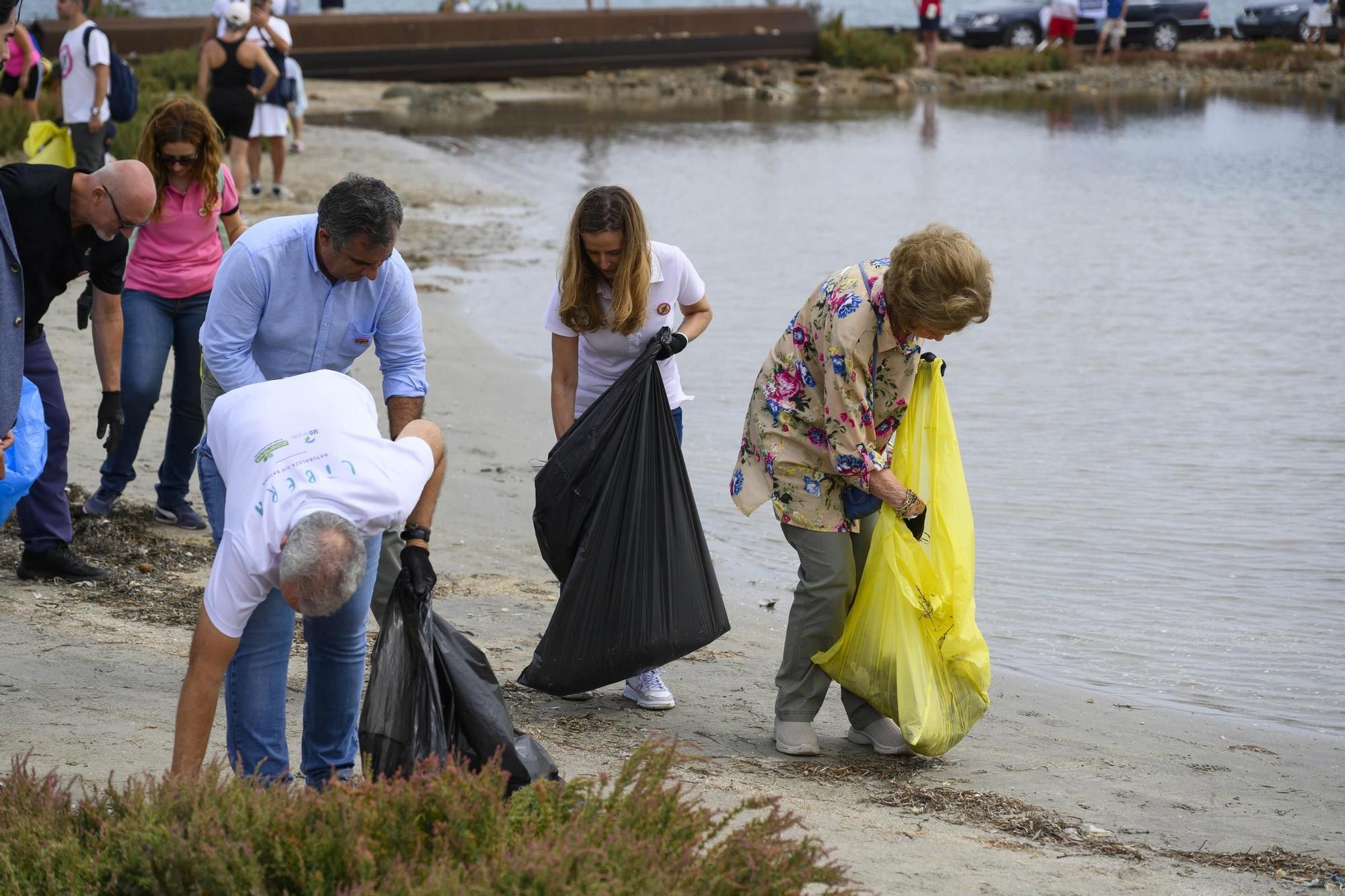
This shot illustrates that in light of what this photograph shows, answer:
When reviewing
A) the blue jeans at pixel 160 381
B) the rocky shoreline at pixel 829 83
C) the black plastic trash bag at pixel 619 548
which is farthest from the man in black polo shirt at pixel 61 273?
the rocky shoreline at pixel 829 83

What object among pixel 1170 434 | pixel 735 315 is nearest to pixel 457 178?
pixel 735 315

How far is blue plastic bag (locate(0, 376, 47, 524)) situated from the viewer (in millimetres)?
4363

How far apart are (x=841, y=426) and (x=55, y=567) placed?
2951 millimetres

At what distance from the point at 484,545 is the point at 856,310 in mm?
2713

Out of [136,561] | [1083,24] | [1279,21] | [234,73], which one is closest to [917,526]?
[136,561]

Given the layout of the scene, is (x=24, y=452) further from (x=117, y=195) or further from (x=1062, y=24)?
(x=1062, y=24)

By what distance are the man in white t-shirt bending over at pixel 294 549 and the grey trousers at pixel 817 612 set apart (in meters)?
1.24

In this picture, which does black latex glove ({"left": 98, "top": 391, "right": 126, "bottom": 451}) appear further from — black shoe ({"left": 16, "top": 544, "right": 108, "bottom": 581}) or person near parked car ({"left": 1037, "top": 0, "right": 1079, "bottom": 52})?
person near parked car ({"left": 1037, "top": 0, "right": 1079, "bottom": 52})

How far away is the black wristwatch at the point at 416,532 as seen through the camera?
3514mm

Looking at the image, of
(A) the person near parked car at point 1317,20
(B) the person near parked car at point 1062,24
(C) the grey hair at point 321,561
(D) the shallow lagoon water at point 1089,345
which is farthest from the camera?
(A) the person near parked car at point 1317,20

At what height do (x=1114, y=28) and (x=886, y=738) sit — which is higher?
(x=1114, y=28)

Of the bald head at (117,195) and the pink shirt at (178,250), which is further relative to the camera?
the pink shirt at (178,250)

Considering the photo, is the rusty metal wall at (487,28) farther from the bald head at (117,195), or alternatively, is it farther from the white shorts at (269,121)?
the bald head at (117,195)

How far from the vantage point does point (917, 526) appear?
13.8 ft
